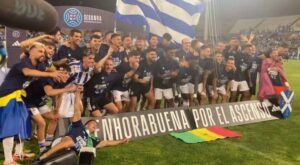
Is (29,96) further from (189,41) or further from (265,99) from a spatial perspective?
(265,99)

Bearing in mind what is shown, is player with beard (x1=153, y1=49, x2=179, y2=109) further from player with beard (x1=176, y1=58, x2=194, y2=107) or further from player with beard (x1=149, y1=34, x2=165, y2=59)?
player with beard (x1=176, y1=58, x2=194, y2=107)

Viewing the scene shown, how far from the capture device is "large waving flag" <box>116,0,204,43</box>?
25.1 ft

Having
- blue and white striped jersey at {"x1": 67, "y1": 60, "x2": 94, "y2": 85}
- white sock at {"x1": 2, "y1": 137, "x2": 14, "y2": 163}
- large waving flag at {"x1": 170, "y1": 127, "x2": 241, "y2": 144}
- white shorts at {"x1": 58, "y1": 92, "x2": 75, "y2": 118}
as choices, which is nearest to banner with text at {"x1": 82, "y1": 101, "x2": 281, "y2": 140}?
large waving flag at {"x1": 170, "y1": 127, "x2": 241, "y2": 144}

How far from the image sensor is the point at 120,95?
705cm

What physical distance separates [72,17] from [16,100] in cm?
960

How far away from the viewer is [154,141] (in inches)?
249

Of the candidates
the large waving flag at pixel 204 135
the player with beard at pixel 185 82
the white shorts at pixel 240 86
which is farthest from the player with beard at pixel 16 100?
the white shorts at pixel 240 86

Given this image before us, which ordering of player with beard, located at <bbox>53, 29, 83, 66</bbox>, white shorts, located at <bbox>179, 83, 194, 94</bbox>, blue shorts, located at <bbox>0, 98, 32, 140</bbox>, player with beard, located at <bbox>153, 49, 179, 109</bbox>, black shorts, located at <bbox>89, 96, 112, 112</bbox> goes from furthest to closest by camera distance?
white shorts, located at <bbox>179, 83, 194, 94</bbox> < player with beard, located at <bbox>153, 49, 179, 109</bbox> < player with beard, located at <bbox>53, 29, 83, 66</bbox> < black shorts, located at <bbox>89, 96, 112, 112</bbox> < blue shorts, located at <bbox>0, 98, 32, 140</bbox>

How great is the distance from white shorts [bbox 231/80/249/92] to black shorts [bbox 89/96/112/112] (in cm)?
375

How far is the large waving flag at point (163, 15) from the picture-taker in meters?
7.64

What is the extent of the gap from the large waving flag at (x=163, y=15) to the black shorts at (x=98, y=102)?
6.64 ft

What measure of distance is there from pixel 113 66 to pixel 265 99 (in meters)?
3.80

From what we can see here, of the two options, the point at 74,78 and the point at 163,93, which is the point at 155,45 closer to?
the point at 163,93

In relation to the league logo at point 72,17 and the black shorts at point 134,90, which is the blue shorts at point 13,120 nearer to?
the black shorts at point 134,90
